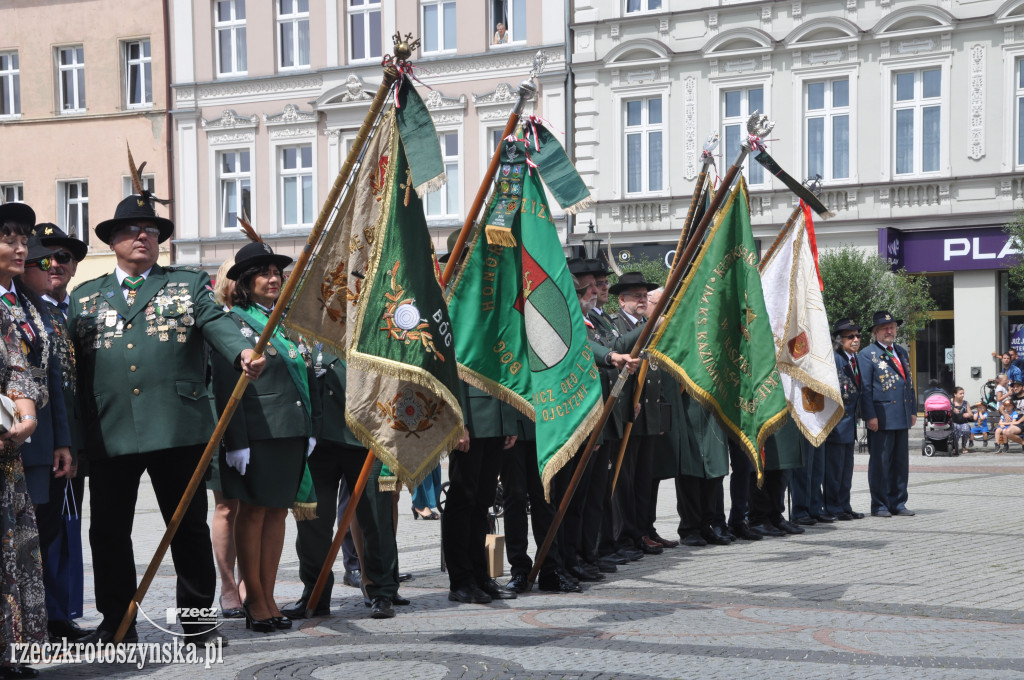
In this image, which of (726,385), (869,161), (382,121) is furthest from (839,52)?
(382,121)

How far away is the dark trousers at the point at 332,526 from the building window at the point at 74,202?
2765 centimetres

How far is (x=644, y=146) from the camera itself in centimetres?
2888

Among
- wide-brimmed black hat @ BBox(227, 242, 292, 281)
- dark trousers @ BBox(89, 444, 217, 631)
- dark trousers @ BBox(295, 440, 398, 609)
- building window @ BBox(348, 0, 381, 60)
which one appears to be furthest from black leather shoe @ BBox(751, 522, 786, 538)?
building window @ BBox(348, 0, 381, 60)

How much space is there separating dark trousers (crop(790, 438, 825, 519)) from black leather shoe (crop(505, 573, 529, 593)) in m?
4.50

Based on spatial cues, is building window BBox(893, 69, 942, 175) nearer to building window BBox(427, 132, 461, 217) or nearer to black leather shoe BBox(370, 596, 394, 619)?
building window BBox(427, 132, 461, 217)

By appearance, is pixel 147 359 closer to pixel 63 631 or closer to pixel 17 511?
pixel 17 511

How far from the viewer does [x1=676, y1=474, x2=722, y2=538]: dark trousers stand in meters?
→ 10.7

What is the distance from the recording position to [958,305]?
2734cm

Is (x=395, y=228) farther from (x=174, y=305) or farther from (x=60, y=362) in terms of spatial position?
(x=60, y=362)

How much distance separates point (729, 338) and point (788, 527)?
328cm

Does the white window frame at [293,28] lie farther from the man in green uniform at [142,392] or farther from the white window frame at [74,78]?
the man in green uniform at [142,392]

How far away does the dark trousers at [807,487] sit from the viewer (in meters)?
12.0

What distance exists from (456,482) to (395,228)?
179cm

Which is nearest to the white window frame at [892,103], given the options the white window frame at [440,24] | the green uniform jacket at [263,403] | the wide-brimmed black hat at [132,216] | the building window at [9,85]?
the white window frame at [440,24]
